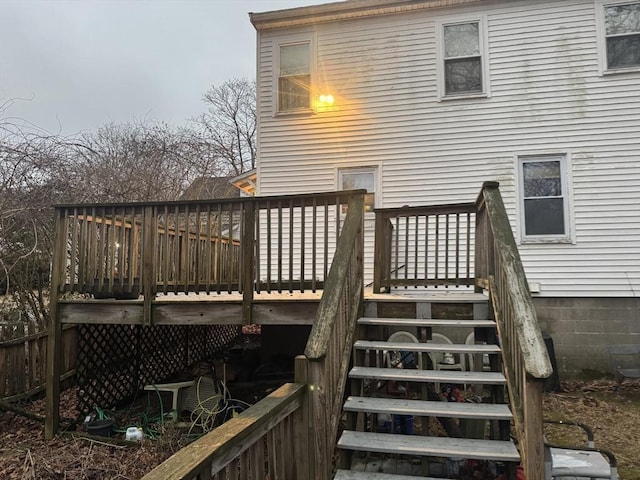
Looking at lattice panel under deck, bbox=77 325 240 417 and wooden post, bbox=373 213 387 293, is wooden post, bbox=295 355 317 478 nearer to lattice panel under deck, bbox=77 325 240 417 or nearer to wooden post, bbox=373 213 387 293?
wooden post, bbox=373 213 387 293

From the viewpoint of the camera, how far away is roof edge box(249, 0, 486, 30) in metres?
7.95

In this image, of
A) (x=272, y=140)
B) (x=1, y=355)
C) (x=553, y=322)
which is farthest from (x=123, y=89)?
Answer: (x=553, y=322)

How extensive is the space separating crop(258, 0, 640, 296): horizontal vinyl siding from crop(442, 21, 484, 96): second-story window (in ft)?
0.73

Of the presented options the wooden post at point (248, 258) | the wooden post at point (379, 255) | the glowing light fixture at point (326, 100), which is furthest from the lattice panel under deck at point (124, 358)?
the glowing light fixture at point (326, 100)

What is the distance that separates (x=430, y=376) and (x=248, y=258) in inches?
91.4

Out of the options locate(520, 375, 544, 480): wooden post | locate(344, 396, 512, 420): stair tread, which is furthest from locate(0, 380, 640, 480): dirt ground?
locate(520, 375, 544, 480): wooden post

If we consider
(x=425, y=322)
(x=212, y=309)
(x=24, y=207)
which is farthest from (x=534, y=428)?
(x=24, y=207)

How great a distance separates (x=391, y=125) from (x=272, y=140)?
236cm

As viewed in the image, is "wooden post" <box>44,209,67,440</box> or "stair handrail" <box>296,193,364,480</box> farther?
"wooden post" <box>44,209,67,440</box>

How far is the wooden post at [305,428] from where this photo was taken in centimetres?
260

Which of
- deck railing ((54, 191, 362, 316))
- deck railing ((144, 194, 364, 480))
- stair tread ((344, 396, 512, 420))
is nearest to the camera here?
deck railing ((144, 194, 364, 480))

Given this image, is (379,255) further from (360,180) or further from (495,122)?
(495,122)

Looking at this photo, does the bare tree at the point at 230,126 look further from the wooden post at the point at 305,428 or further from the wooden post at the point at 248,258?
the wooden post at the point at 305,428

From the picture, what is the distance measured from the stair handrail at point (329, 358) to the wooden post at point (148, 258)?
2.49 metres
